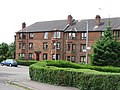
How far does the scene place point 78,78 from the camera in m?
20.8

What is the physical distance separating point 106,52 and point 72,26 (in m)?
30.1

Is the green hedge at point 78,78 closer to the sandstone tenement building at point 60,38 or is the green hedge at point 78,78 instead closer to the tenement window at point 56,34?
the sandstone tenement building at point 60,38

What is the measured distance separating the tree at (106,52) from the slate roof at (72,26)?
18.2m

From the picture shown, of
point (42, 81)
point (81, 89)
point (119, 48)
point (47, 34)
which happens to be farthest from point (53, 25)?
point (81, 89)

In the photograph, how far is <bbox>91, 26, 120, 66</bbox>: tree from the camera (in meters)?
49.0

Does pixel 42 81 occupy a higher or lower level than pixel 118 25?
lower

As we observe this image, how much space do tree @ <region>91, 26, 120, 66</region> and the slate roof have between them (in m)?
18.2

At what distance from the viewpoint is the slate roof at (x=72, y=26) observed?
2825 inches

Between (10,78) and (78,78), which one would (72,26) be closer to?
(10,78)

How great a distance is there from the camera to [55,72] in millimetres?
23891

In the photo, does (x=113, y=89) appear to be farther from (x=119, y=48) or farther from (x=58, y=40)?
(x=58, y=40)

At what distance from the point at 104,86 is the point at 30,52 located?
228ft

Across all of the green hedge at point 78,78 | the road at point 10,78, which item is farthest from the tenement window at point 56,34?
the green hedge at point 78,78

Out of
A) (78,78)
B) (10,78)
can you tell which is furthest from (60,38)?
(78,78)
